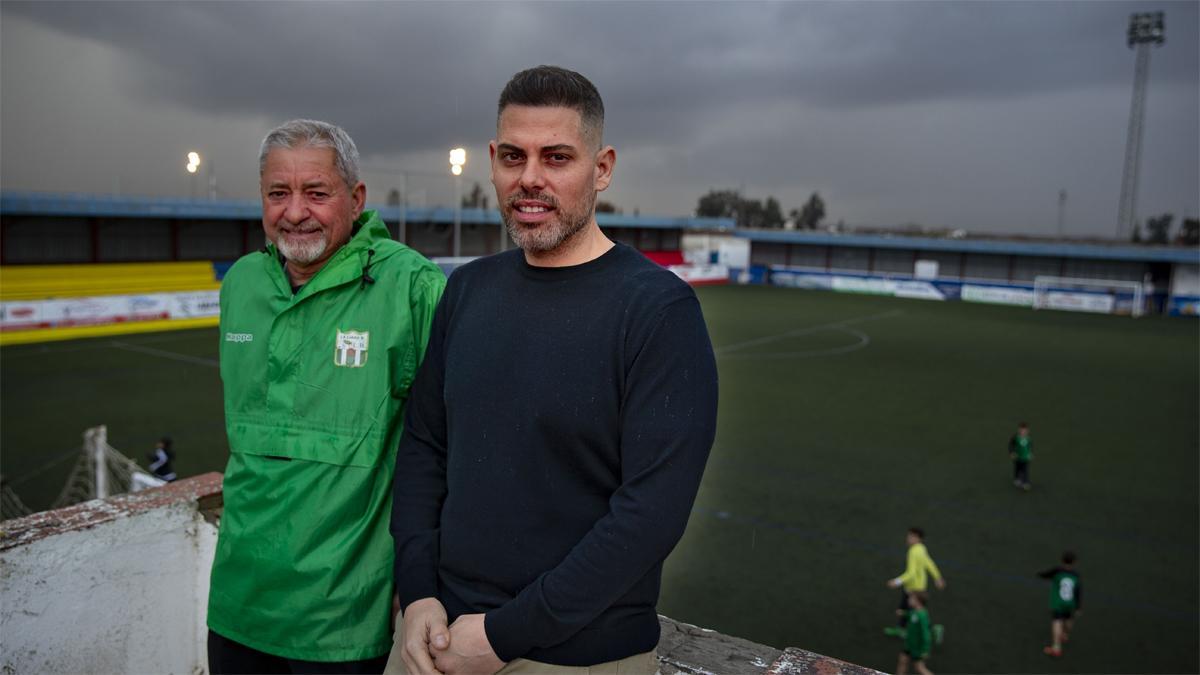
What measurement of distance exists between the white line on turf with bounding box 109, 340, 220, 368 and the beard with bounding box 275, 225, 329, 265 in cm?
2258

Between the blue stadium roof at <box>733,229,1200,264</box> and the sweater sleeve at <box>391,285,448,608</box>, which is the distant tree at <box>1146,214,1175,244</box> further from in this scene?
the sweater sleeve at <box>391,285,448,608</box>

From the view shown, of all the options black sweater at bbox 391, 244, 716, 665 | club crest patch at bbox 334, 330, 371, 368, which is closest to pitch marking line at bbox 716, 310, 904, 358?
club crest patch at bbox 334, 330, 371, 368

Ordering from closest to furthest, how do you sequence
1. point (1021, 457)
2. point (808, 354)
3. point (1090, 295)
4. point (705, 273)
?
point (1021, 457), point (808, 354), point (1090, 295), point (705, 273)

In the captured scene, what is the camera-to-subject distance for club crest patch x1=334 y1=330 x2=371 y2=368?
8.16 ft

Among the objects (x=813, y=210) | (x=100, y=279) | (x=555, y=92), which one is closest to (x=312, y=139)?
(x=555, y=92)

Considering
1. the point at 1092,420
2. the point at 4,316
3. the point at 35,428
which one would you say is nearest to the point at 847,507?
the point at 1092,420

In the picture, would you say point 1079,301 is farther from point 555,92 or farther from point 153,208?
point 555,92

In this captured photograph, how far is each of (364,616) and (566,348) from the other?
1.17 m

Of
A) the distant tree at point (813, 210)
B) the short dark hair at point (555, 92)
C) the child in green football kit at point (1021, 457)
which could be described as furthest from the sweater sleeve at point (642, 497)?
the distant tree at point (813, 210)

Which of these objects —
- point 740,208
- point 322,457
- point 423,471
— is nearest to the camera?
point 423,471

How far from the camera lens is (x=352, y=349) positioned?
2498 millimetres

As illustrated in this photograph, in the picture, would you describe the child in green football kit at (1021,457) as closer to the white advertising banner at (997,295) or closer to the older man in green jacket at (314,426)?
the older man in green jacket at (314,426)

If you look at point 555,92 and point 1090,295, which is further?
point 1090,295

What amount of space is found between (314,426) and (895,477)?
43.0ft
